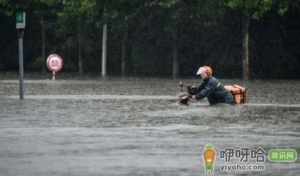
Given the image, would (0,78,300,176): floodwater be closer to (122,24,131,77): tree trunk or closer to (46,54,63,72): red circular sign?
(46,54,63,72): red circular sign

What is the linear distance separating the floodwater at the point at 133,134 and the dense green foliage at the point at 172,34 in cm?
2586

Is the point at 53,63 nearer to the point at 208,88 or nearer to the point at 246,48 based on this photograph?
the point at 246,48

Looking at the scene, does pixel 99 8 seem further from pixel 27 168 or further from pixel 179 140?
pixel 27 168

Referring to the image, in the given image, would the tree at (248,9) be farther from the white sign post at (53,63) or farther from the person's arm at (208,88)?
the person's arm at (208,88)

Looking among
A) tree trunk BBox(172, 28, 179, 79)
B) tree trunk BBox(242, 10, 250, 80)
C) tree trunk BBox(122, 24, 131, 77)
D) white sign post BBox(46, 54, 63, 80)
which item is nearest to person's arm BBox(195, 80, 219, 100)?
white sign post BBox(46, 54, 63, 80)

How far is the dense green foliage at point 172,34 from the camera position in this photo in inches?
2222

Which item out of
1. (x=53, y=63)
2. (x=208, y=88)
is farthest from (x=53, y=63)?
(x=208, y=88)

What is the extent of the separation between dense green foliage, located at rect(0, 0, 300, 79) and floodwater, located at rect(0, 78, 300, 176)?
84.9 feet

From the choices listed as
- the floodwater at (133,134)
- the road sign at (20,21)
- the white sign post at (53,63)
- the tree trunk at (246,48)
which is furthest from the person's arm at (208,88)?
the tree trunk at (246,48)

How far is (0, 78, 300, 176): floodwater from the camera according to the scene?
42.0 feet

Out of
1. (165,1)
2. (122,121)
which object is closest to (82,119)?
(122,121)

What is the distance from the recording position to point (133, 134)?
57.8ft

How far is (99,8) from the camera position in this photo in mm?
57750

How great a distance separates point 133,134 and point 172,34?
1618 inches
